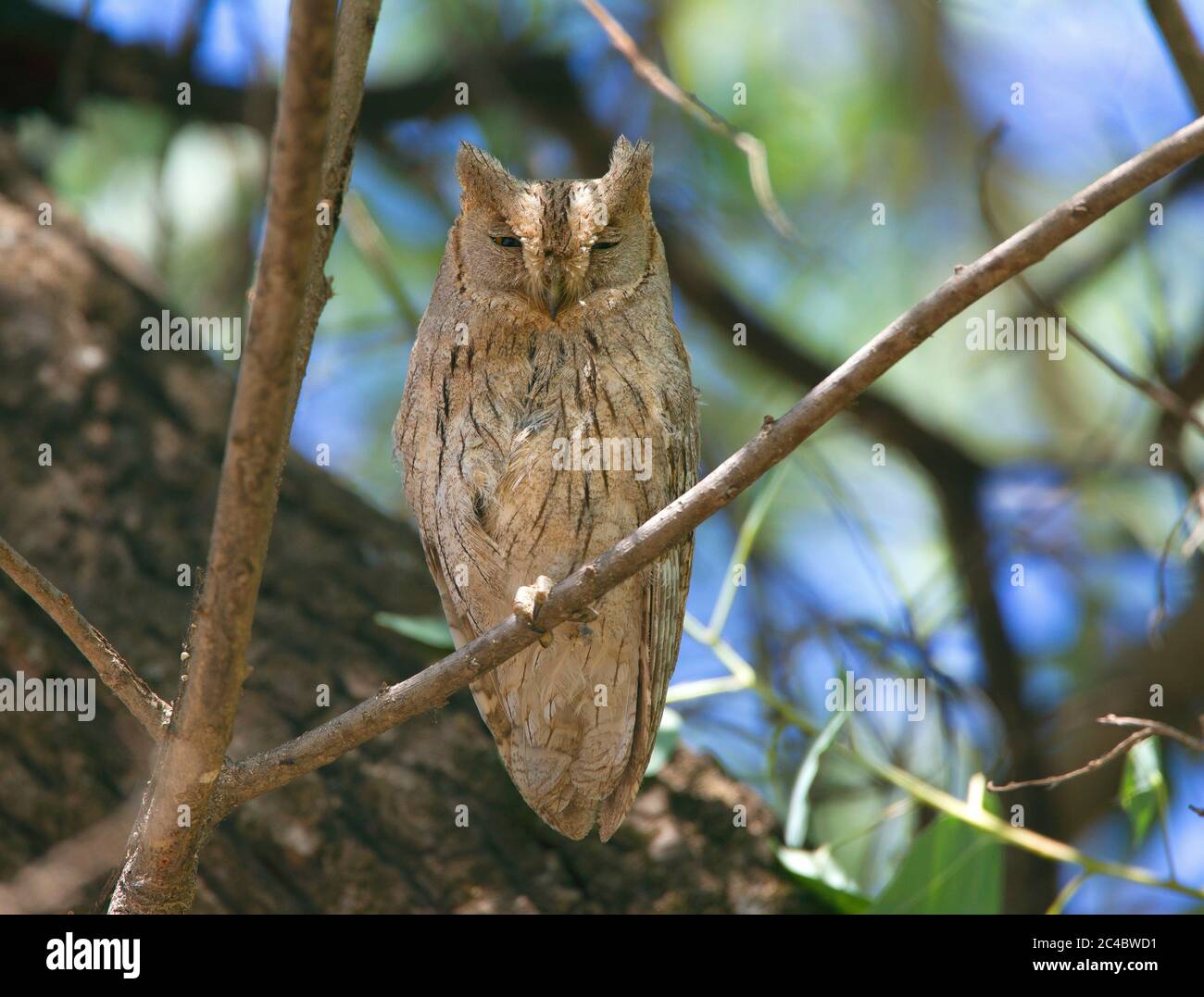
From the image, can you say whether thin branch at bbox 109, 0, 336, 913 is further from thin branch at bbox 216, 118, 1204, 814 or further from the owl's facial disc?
the owl's facial disc

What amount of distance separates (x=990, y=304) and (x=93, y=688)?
11.4ft

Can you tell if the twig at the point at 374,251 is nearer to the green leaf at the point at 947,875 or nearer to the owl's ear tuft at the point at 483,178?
the owl's ear tuft at the point at 483,178

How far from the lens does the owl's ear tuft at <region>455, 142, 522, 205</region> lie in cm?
268

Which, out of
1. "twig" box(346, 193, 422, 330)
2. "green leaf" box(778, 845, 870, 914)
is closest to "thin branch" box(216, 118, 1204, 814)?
"green leaf" box(778, 845, 870, 914)

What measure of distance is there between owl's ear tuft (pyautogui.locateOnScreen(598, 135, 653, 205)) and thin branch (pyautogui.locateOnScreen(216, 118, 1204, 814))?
3.54 ft

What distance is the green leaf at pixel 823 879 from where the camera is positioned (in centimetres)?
303

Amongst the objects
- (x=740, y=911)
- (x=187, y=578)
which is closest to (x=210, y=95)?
(x=187, y=578)

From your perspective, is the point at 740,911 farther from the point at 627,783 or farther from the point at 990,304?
the point at 990,304

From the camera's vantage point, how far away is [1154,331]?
3.87m

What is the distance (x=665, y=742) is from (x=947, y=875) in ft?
2.59

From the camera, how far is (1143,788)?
9.48 feet

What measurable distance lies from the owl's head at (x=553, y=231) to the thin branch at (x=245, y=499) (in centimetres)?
85

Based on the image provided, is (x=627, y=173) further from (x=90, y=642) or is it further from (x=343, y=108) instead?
(x=90, y=642)

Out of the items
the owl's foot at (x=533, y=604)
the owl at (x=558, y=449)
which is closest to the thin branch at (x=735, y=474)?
the owl's foot at (x=533, y=604)
